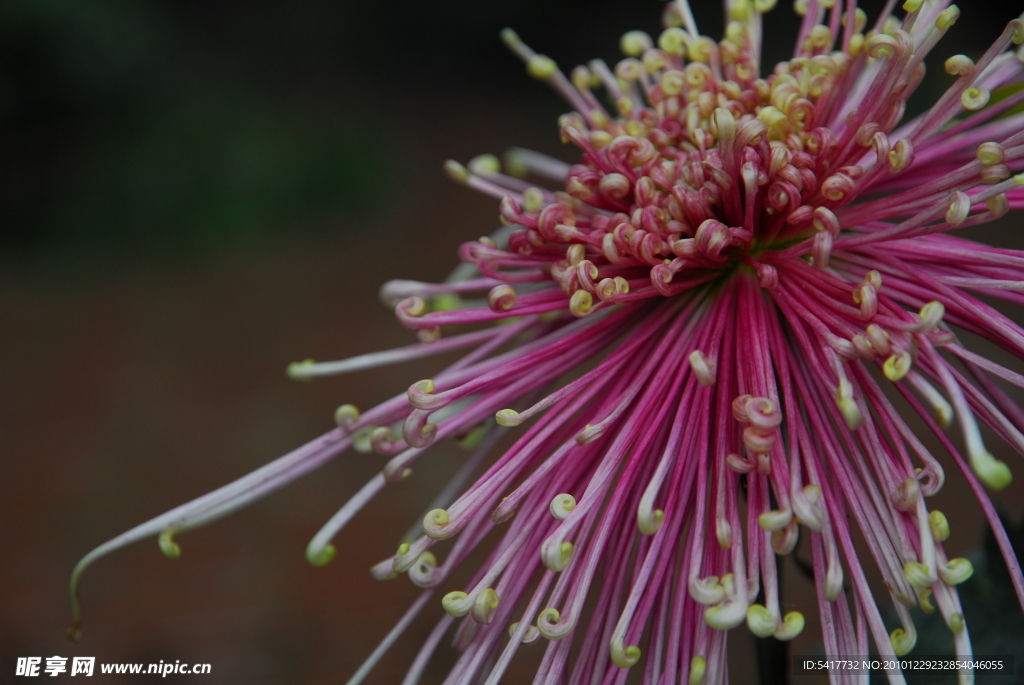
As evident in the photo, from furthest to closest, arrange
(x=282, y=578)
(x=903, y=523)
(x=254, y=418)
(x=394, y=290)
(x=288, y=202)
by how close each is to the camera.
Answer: (x=288, y=202)
(x=254, y=418)
(x=282, y=578)
(x=394, y=290)
(x=903, y=523)

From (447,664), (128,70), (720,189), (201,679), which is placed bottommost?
(447,664)

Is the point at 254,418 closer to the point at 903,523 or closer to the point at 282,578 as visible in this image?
the point at 282,578

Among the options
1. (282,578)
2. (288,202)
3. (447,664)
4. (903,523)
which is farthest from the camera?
(288,202)

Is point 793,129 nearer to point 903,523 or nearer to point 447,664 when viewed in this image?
point 903,523

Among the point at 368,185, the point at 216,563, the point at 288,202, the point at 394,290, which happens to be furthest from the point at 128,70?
the point at 394,290

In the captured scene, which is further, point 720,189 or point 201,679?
point 201,679

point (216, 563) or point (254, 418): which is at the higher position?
point (254, 418)
